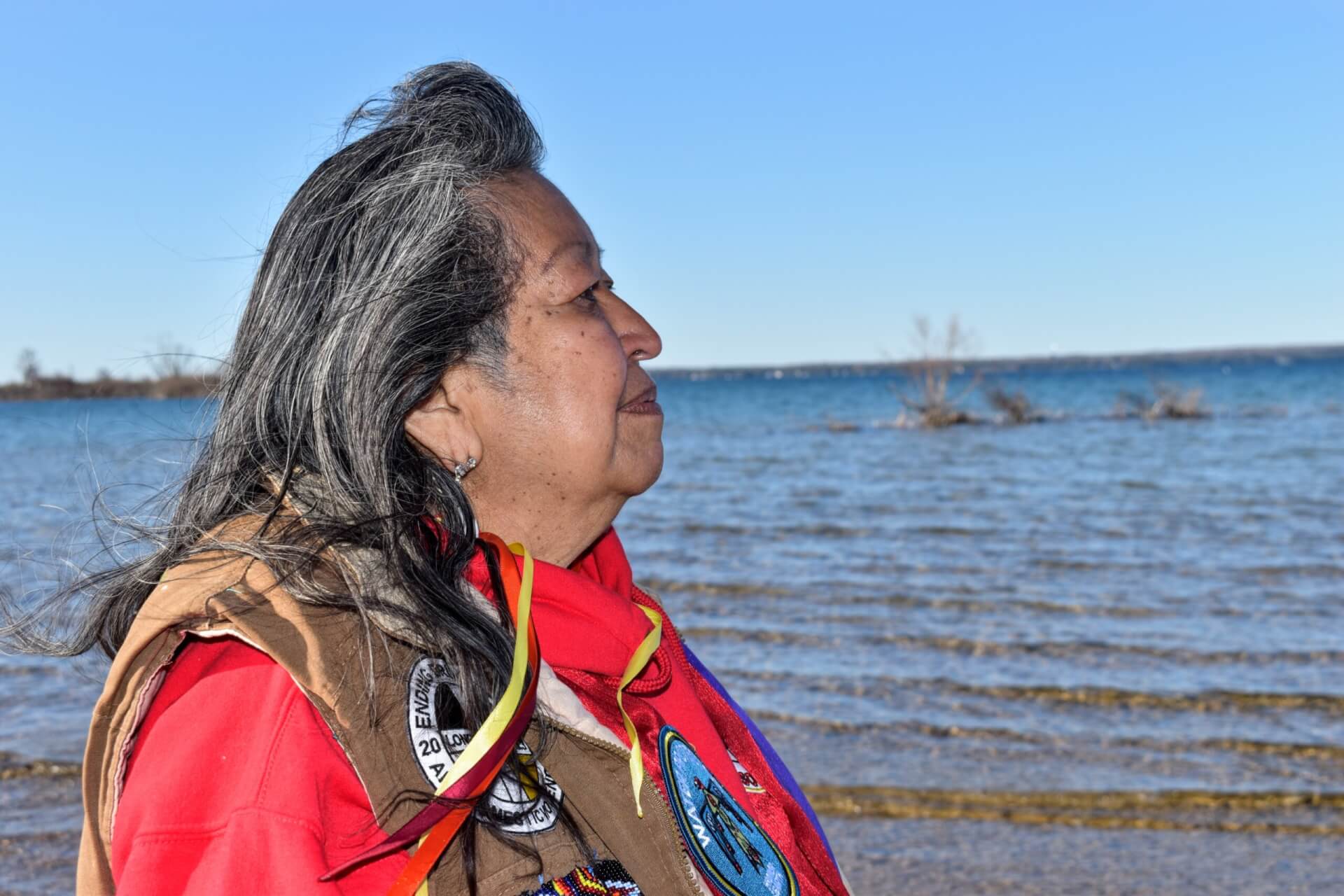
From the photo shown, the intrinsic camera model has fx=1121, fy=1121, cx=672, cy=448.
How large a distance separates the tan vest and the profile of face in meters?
0.37

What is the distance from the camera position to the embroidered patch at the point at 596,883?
1.28 meters

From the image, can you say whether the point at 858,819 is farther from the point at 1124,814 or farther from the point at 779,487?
the point at 779,487

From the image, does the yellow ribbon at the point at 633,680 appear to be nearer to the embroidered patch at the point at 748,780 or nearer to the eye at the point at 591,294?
the embroidered patch at the point at 748,780

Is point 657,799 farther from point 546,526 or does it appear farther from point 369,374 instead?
point 369,374

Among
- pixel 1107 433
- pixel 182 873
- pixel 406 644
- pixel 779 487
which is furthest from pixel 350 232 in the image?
pixel 1107 433

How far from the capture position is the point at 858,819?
4.58m

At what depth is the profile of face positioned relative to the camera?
5.22 feet

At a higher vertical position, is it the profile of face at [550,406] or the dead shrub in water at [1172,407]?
the profile of face at [550,406]

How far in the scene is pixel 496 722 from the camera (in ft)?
3.98

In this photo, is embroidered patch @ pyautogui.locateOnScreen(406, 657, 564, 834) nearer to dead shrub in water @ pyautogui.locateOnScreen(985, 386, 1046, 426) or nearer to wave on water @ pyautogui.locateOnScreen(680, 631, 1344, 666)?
wave on water @ pyautogui.locateOnScreen(680, 631, 1344, 666)

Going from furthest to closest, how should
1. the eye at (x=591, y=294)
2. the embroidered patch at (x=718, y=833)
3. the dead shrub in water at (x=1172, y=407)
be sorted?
the dead shrub in water at (x=1172, y=407) < the eye at (x=591, y=294) < the embroidered patch at (x=718, y=833)

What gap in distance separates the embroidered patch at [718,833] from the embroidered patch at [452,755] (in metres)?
0.17

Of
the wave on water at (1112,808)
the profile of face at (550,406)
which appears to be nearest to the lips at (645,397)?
the profile of face at (550,406)

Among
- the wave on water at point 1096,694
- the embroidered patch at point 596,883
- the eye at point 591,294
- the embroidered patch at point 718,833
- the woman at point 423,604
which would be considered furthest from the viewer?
the wave on water at point 1096,694
